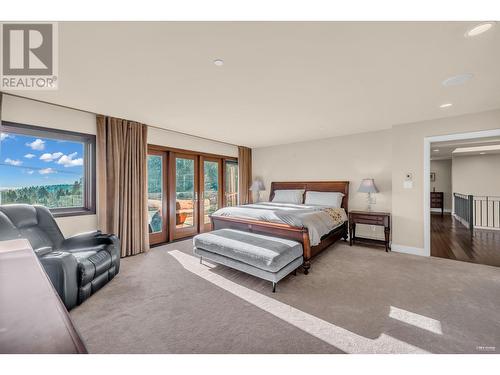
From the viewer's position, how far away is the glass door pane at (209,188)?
531 centimetres

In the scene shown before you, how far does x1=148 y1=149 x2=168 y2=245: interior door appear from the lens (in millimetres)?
4344

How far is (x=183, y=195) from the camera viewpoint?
491 centimetres

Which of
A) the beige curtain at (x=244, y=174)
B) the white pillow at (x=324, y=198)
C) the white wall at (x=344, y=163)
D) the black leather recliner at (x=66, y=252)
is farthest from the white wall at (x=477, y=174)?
the black leather recliner at (x=66, y=252)

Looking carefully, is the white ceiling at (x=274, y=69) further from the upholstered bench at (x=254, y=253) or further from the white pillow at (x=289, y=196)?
the white pillow at (x=289, y=196)

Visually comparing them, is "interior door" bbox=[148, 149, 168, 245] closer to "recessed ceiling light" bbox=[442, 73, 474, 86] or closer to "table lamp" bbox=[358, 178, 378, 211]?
"table lamp" bbox=[358, 178, 378, 211]

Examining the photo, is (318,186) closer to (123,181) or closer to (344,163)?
(344,163)

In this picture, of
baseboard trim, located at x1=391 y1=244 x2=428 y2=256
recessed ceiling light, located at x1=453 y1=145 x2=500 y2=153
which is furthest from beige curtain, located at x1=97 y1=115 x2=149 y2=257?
recessed ceiling light, located at x1=453 y1=145 x2=500 y2=153

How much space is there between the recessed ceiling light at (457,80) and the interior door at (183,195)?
14.7ft

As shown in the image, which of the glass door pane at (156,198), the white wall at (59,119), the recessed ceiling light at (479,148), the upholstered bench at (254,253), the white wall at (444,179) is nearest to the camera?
the upholstered bench at (254,253)

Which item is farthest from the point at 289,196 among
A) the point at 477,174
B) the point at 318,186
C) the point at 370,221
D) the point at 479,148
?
the point at 477,174

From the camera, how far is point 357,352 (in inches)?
62.2

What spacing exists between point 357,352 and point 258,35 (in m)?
2.50

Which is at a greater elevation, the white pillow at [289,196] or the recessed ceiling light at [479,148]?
the recessed ceiling light at [479,148]
